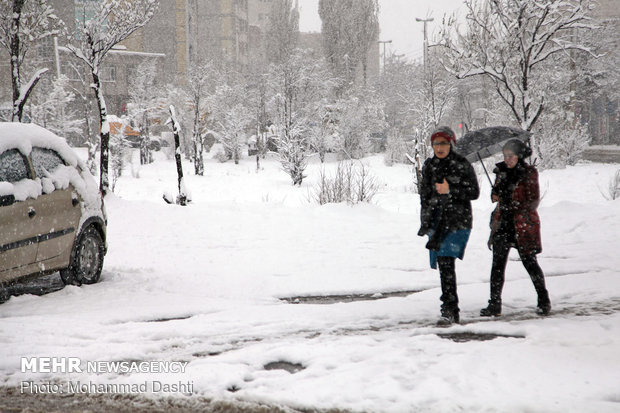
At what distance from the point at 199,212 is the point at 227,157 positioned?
23735 millimetres

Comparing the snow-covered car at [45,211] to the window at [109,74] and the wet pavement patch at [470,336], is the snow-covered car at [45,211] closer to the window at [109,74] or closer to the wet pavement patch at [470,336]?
the wet pavement patch at [470,336]

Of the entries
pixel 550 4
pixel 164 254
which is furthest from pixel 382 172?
pixel 164 254

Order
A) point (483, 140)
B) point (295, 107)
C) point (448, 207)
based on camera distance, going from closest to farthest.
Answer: point (448, 207), point (483, 140), point (295, 107)

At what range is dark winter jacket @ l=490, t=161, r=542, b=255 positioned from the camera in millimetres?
5082

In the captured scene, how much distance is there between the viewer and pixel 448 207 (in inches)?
194

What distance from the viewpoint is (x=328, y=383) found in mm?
3617

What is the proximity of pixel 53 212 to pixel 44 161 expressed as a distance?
0.67m

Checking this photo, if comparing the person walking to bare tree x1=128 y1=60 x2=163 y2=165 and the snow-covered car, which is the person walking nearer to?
the snow-covered car

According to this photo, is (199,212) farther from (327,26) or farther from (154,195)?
(327,26)

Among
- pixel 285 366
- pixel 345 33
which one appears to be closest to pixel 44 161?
pixel 285 366

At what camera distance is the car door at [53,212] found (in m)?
5.90

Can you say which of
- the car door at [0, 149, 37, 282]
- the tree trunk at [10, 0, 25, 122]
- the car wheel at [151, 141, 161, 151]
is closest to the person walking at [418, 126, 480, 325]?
the car door at [0, 149, 37, 282]

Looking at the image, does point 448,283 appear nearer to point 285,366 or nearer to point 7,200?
point 285,366

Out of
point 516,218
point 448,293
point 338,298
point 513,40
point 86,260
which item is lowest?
point 338,298
